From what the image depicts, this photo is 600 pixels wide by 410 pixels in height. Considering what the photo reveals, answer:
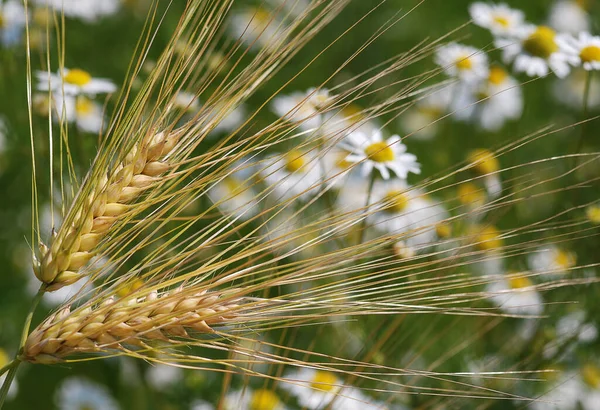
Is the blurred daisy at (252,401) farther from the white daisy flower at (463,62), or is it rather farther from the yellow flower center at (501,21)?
the yellow flower center at (501,21)

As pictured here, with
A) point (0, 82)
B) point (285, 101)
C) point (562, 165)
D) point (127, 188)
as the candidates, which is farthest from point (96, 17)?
point (127, 188)

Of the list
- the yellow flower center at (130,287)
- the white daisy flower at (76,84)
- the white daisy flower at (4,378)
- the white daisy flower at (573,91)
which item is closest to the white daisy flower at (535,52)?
the white daisy flower at (76,84)

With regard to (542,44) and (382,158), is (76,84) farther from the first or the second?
(542,44)

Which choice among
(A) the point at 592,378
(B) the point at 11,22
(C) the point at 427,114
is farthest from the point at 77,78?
(C) the point at 427,114

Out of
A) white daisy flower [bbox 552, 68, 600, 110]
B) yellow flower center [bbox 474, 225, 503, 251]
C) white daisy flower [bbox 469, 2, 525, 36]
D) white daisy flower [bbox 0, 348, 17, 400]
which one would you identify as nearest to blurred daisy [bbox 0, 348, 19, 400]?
white daisy flower [bbox 0, 348, 17, 400]

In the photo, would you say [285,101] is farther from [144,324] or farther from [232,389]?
[144,324]

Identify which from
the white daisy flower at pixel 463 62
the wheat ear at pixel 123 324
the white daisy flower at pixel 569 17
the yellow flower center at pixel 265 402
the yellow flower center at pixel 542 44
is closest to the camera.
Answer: the wheat ear at pixel 123 324
